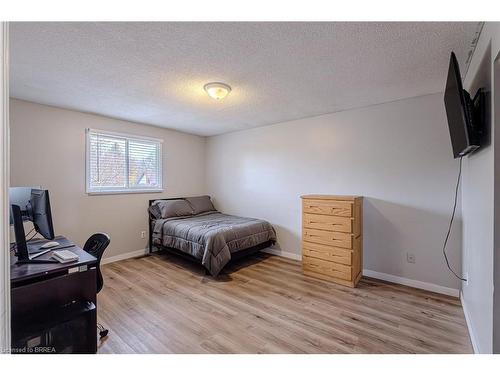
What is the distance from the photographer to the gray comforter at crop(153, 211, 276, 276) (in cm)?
317

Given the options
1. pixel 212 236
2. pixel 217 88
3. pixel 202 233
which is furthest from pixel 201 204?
pixel 217 88

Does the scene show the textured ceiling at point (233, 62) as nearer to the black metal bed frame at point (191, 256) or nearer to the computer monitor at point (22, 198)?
the computer monitor at point (22, 198)

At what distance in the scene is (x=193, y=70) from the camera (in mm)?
2189

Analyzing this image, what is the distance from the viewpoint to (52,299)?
65.3 inches

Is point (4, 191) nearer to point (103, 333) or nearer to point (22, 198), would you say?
point (22, 198)

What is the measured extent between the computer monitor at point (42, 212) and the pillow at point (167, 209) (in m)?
2.21

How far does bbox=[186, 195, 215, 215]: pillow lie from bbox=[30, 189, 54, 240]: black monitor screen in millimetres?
2748

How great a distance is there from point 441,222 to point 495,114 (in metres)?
1.76

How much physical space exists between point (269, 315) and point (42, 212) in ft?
6.83

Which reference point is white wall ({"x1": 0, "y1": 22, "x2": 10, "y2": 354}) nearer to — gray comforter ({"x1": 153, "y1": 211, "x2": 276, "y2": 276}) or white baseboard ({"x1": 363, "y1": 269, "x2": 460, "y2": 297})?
gray comforter ({"x1": 153, "y1": 211, "x2": 276, "y2": 276})

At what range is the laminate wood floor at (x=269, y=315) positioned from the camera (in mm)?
1865

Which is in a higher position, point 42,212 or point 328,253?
point 42,212
